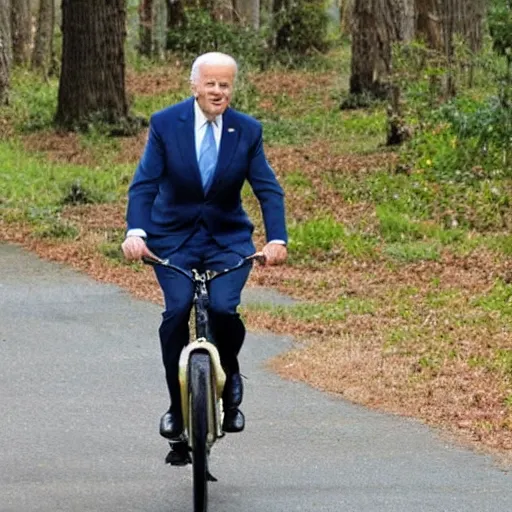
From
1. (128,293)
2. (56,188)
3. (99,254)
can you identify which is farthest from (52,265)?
(56,188)

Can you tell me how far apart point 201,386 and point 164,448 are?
2.02 metres

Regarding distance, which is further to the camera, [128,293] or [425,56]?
[425,56]

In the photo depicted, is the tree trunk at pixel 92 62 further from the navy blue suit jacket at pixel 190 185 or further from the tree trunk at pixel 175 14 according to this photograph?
the navy blue suit jacket at pixel 190 185

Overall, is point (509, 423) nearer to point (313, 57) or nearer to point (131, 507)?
point (131, 507)

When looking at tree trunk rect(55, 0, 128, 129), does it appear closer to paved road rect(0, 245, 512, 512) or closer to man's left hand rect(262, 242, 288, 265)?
paved road rect(0, 245, 512, 512)

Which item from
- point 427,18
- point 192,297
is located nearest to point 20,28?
point 427,18

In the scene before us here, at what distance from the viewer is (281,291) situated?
14203 millimetres

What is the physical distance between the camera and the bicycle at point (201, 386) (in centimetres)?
692

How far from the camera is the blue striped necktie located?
7398 mm

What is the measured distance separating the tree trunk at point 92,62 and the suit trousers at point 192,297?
16981 mm

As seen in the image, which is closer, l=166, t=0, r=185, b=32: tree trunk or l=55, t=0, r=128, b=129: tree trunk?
l=55, t=0, r=128, b=129: tree trunk

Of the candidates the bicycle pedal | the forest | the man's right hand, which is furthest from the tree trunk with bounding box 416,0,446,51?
the man's right hand

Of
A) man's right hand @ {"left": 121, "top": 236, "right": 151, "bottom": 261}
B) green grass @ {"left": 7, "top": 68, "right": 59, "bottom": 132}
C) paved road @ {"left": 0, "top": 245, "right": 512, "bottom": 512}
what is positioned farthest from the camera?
green grass @ {"left": 7, "top": 68, "right": 59, "bottom": 132}

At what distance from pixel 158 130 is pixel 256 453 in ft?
7.16
